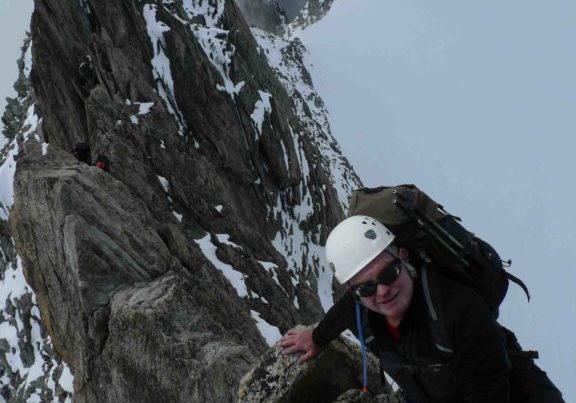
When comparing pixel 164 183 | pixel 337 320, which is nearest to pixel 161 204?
pixel 164 183

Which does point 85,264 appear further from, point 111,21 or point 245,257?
point 111,21

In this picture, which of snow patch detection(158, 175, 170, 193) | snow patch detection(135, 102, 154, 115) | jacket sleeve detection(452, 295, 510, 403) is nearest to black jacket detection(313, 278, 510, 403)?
jacket sleeve detection(452, 295, 510, 403)

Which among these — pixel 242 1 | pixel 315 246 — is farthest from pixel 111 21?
pixel 242 1

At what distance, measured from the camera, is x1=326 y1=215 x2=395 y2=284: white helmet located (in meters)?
3.50

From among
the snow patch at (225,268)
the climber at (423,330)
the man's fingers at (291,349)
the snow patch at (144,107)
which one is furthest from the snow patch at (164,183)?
the climber at (423,330)

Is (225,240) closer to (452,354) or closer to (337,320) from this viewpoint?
(337,320)

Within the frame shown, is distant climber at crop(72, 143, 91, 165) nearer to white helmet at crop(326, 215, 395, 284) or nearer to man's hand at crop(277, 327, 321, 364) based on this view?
man's hand at crop(277, 327, 321, 364)

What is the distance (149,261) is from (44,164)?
410cm

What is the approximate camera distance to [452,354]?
10.7ft

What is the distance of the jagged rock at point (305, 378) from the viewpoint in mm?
5176

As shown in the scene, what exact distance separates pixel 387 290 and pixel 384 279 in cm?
8

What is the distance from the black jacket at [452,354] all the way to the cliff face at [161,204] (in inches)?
120

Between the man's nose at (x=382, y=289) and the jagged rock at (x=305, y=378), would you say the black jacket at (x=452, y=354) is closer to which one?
the man's nose at (x=382, y=289)

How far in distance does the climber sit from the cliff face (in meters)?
3.16
